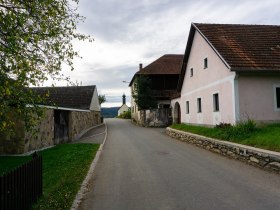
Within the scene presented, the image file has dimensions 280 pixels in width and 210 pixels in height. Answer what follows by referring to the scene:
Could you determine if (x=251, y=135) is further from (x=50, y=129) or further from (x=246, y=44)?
(x=50, y=129)

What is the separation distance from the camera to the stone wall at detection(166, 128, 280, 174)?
8.92 m

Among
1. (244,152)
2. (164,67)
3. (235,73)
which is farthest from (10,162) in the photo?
(164,67)

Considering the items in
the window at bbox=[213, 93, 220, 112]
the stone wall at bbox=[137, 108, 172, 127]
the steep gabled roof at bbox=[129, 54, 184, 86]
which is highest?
the steep gabled roof at bbox=[129, 54, 184, 86]

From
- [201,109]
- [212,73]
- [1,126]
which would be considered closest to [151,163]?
[1,126]

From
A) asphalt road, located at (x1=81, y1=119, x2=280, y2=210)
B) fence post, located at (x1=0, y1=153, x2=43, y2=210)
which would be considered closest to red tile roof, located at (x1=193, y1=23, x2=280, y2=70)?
asphalt road, located at (x1=81, y1=119, x2=280, y2=210)

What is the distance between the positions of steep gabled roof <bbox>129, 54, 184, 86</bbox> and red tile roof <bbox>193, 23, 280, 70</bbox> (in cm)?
1913

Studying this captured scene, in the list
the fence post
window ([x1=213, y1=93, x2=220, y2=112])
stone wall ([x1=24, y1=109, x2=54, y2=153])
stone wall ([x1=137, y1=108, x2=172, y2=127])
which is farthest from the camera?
stone wall ([x1=137, y1=108, x2=172, y2=127])

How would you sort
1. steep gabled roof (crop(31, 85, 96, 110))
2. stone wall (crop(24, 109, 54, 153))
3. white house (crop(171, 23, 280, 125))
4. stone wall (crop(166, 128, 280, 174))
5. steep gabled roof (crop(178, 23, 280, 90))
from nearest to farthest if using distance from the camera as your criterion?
stone wall (crop(166, 128, 280, 174))
stone wall (crop(24, 109, 54, 153))
steep gabled roof (crop(178, 23, 280, 90))
white house (crop(171, 23, 280, 125))
steep gabled roof (crop(31, 85, 96, 110))

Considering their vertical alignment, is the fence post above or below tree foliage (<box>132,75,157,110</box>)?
below

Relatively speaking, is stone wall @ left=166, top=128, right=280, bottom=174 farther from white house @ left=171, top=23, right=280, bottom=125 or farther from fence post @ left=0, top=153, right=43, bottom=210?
fence post @ left=0, top=153, right=43, bottom=210

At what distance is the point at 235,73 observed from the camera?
15.1 m

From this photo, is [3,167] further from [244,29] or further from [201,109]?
[244,29]

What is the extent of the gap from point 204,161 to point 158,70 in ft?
98.1

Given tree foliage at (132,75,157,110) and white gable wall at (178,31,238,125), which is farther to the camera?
tree foliage at (132,75,157,110)
